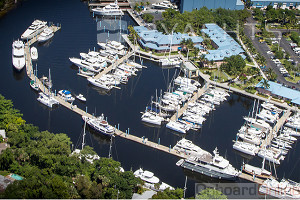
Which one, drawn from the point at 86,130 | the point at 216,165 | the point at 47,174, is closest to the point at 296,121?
the point at 216,165

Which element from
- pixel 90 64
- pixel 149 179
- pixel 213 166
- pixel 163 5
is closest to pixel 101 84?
pixel 90 64

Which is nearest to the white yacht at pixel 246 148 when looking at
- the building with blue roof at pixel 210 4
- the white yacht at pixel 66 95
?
the white yacht at pixel 66 95

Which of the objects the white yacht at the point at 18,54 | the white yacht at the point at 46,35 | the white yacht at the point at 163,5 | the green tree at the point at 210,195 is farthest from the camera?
the white yacht at the point at 163,5

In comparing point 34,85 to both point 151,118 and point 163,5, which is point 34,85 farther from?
point 163,5

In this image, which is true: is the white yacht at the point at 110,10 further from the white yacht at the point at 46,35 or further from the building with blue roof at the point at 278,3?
the building with blue roof at the point at 278,3

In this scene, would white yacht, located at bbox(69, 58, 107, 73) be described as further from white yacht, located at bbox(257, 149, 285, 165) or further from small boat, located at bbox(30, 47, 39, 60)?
white yacht, located at bbox(257, 149, 285, 165)

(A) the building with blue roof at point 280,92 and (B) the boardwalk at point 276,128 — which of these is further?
(A) the building with blue roof at point 280,92

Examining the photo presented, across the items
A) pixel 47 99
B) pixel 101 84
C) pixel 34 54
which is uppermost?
pixel 34 54
